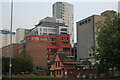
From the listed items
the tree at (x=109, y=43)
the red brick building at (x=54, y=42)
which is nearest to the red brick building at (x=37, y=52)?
the red brick building at (x=54, y=42)

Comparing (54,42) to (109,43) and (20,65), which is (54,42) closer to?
(20,65)

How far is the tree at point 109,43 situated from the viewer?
31.1 meters

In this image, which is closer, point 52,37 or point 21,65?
point 21,65

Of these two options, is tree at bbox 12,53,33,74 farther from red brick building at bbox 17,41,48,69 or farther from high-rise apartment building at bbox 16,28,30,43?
high-rise apartment building at bbox 16,28,30,43

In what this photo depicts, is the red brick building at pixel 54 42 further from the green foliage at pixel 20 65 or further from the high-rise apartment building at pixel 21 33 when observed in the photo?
the green foliage at pixel 20 65

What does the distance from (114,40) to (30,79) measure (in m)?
13.2

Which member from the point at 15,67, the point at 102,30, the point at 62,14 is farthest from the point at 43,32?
the point at 102,30

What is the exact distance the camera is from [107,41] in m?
33.0

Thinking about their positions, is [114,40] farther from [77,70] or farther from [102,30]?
[77,70]

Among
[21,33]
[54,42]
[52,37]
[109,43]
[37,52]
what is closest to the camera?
[109,43]

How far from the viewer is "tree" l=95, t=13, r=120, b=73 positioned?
3111cm

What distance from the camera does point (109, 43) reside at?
105 feet

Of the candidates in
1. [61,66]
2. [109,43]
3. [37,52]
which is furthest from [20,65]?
[109,43]

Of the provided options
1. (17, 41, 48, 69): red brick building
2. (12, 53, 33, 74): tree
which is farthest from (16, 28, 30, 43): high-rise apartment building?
(12, 53, 33, 74): tree
